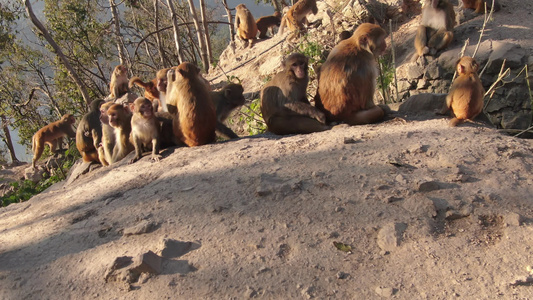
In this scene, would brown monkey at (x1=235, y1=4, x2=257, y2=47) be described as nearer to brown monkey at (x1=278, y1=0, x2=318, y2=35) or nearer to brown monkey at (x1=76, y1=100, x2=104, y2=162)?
brown monkey at (x1=278, y1=0, x2=318, y2=35)

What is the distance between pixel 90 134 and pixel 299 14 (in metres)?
8.72

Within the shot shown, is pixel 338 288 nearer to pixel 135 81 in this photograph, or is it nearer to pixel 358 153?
pixel 358 153

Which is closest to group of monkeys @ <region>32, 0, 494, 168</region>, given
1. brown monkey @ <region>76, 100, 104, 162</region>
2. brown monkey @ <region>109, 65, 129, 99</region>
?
brown monkey @ <region>76, 100, 104, 162</region>

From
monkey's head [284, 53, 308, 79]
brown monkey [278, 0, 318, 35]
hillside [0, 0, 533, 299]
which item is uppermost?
brown monkey [278, 0, 318, 35]

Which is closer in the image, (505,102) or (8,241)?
(8,241)

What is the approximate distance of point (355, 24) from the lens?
12828 millimetres

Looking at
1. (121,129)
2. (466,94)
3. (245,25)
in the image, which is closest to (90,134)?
(121,129)

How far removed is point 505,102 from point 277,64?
692 centimetres

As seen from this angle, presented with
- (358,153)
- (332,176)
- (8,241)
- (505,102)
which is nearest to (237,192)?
(332,176)

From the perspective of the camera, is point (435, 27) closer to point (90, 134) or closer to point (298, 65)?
point (298, 65)

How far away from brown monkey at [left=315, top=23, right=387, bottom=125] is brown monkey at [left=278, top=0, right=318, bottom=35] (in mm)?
8550

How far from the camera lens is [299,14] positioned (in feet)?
46.3

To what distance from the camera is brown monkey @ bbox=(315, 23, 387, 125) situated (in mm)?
5434

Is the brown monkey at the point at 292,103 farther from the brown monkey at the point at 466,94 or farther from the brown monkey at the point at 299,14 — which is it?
the brown monkey at the point at 299,14
